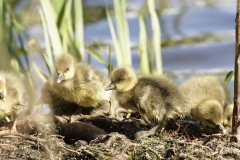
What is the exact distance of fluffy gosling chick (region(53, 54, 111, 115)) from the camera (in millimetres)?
4801

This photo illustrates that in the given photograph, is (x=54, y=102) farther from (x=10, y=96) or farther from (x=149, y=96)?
(x=149, y=96)

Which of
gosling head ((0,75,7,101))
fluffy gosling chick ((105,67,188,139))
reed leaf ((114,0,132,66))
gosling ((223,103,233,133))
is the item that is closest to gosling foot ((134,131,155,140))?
fluffy gosling chick ((105,67,188,139))

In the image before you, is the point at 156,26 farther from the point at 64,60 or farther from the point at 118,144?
the point at 118,144

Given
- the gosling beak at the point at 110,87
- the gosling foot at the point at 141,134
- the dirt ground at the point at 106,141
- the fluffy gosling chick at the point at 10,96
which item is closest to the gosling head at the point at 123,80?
the gosling beak at the point at 110,87

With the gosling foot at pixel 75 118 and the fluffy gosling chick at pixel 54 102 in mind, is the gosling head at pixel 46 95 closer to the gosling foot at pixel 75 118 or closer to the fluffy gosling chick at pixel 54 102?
the fluffy gosling chick at pixel 54 102

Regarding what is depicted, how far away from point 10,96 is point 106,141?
794 mm

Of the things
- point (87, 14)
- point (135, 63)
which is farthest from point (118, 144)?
point (87, 14)

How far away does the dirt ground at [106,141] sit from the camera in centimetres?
402

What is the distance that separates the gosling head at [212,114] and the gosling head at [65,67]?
3.00ft

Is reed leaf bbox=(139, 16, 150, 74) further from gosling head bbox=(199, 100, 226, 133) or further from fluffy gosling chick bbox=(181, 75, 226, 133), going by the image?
gosling head bbox=(199, 100, 226, 133)

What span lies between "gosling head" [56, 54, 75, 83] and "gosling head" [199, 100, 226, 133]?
915 mm

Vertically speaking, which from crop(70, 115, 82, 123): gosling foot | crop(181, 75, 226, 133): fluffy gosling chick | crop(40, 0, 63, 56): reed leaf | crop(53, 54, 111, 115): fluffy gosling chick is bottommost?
crop(70, 115, 82, 123): gosling foot

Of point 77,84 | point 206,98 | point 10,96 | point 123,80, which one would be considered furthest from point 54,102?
point 206,98

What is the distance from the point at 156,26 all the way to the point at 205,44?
3.98m
